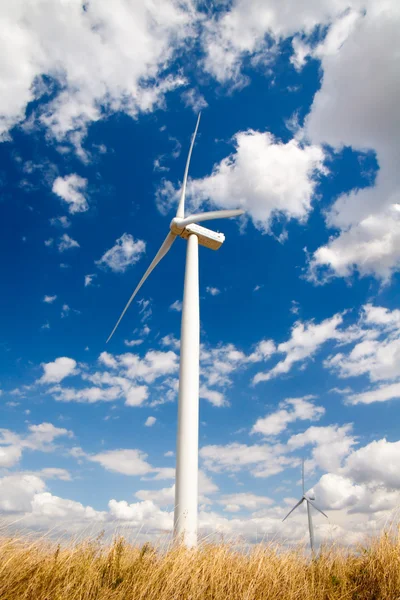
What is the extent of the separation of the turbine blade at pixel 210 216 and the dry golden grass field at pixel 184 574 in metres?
22.8

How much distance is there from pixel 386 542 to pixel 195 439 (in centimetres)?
1139

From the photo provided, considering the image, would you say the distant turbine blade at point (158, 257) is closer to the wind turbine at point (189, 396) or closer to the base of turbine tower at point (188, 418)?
the wind turbine at point (189, 396)

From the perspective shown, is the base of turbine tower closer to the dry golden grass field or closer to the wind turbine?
the wind turbine

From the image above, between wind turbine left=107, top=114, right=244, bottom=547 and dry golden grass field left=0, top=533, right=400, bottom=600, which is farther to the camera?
wind turbine left=107, top=114, right=244, bottom=547

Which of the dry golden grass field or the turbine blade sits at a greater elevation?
the turbine blade

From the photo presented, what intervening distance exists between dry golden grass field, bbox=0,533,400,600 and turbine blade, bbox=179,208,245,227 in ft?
74.9

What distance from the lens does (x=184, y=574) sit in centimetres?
980

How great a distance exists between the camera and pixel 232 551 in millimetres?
12352

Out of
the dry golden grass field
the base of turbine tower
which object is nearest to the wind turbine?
the base of turbine tower

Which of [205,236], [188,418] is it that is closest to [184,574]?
[188,418]

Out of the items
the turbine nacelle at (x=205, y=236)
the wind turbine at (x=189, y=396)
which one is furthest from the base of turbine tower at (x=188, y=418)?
the turbine nacelle at (x=205, y=236)

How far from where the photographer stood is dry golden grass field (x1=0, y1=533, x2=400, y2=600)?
8695 millimetres

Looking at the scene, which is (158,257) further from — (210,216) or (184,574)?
(184,574)

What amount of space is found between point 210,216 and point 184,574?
26460 millimetres
